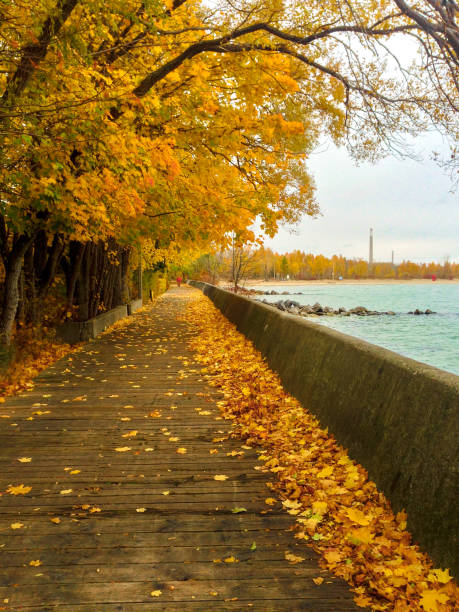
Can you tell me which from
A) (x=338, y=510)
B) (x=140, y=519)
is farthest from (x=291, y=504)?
(x=140, y=519)

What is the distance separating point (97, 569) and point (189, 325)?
50.3 ft

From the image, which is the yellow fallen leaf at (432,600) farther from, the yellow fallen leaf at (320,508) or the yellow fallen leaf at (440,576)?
the yellow fallen leaf at (320,508)

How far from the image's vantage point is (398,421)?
3.95 metres

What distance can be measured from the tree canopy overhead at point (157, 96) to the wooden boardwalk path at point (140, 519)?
3.51 metres

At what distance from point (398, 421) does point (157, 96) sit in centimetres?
724

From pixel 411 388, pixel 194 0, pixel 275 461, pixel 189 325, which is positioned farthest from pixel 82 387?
pixel 189 325

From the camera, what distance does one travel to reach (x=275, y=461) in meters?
4.94

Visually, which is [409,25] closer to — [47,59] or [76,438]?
[47,59]

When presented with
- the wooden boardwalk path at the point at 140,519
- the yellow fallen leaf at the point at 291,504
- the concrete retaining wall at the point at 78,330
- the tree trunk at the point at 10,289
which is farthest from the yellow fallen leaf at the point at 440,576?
the concrete retaining wall at the point at 78,330

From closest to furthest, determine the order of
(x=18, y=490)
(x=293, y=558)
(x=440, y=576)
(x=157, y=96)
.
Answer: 1. (x=440, y=576)
2. (x=293, y=558)
3. (x=18, y=490)
4. (x=157, y=96)

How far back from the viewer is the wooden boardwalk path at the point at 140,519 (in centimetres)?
294

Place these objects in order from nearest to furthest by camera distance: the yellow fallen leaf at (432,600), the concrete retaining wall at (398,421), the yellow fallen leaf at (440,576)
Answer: the yellow fallen leaf at (432,600), the yellow fallen leaf at (440,576), the concrete retaining wall at (398,421)

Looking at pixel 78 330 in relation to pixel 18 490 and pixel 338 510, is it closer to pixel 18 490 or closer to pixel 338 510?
pixel 18 490

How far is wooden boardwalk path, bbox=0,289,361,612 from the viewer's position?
9.66 ft
